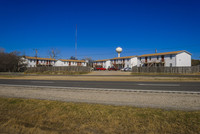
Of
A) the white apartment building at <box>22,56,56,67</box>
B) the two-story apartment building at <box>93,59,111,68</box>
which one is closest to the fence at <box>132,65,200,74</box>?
the two-story apartment building at <box>93,59,111,68</box>

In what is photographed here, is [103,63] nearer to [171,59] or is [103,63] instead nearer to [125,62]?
[125,62]

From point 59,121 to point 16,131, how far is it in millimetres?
1030

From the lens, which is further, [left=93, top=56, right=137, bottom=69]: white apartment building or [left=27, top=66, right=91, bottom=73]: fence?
[left=93, top=56, right=137, bottom=69]: white apartment building

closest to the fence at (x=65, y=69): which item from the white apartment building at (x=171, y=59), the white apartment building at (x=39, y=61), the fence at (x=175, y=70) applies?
the fence at (x=175, y=70)

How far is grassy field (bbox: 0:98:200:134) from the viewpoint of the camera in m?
3.08

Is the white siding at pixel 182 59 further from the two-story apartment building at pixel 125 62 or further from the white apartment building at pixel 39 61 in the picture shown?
the white apartment building at pixel 39 61

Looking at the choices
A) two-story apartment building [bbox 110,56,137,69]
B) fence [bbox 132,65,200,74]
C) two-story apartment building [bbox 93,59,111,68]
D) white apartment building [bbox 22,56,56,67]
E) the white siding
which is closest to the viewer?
fence [bbox 132,65,200,74]

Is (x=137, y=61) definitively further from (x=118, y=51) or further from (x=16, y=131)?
(x=16, y=131)

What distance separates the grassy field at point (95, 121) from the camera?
121 inches

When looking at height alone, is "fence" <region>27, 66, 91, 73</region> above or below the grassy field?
above

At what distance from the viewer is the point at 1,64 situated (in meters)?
45.6

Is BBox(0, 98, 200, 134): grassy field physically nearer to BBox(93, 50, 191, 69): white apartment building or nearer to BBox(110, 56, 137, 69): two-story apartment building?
BBox(93, 50, 191, 69): white apartment building

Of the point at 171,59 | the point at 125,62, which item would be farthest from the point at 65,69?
the point at 171,59

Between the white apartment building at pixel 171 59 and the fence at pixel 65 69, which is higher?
the white apartment building at pixel 171 59
